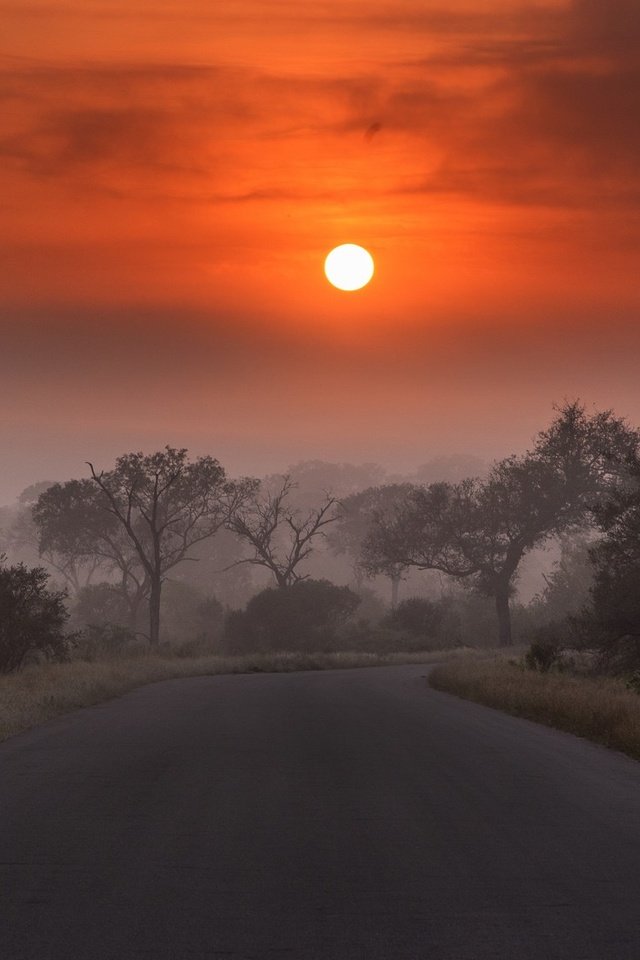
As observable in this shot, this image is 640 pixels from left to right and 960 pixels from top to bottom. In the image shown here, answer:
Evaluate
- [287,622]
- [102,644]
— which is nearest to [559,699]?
[102,644]

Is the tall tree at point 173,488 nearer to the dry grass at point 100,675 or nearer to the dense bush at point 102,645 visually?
the dense bush at point 102,645

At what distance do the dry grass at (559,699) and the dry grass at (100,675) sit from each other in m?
7.94

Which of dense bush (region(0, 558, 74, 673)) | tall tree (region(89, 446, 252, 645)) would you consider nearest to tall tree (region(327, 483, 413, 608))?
tall tree (region(89, 446, 252, 645))

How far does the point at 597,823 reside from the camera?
9469 millimetres

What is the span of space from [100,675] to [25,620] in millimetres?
6420

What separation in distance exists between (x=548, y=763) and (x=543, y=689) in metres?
8.86

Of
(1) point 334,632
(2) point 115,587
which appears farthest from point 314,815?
(2) point 115,587

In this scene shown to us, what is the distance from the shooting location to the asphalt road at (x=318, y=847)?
6.07m

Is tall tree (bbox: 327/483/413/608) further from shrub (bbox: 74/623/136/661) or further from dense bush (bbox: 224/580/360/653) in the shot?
shrub (bbox: 74/623/136/661)

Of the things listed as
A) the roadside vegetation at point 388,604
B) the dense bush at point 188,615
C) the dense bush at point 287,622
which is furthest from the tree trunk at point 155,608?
the dense bush at point 287,622

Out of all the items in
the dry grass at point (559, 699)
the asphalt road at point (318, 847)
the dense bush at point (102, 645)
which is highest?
the dense bush at point (102, 645)

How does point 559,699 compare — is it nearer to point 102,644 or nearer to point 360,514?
point 102,644

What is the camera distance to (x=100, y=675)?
29078mm

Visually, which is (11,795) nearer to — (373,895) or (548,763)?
(373,895)
